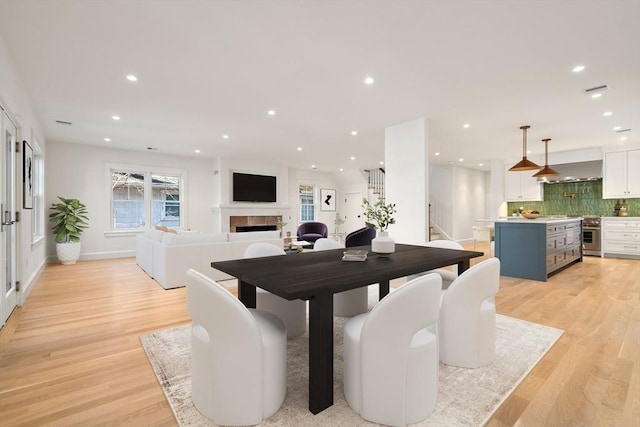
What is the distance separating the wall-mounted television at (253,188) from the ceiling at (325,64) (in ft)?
10.1

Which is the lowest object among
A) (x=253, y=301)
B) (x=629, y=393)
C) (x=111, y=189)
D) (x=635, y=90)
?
(x=629, y=393)

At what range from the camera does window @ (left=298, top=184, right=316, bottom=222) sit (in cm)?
1082

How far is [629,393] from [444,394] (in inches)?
44.0

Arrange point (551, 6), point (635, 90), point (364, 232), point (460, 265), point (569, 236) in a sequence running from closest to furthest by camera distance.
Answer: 1. point (551, 6)
2. point (460, 265)
3. point (635, 90)
4. point (364, 232)
5. point (569, 236)

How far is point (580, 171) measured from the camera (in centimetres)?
723

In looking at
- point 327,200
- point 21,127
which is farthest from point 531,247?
point 327,200

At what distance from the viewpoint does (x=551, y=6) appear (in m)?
2.18

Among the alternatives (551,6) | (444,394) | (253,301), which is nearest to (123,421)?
(253,301)

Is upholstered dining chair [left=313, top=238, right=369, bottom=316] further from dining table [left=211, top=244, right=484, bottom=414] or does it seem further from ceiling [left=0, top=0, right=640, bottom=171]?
ceiling [left=0, top=0, right=640, bottom=171]

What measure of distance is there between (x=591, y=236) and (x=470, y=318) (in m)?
7.24

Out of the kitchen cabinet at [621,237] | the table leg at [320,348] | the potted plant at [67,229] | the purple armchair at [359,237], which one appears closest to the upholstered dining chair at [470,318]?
the table leg at [320,348]

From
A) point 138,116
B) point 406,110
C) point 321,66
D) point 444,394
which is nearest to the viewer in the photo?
point 444,394

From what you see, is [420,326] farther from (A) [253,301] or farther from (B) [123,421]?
(B) [123,421]

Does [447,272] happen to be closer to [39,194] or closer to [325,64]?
[325,64]
